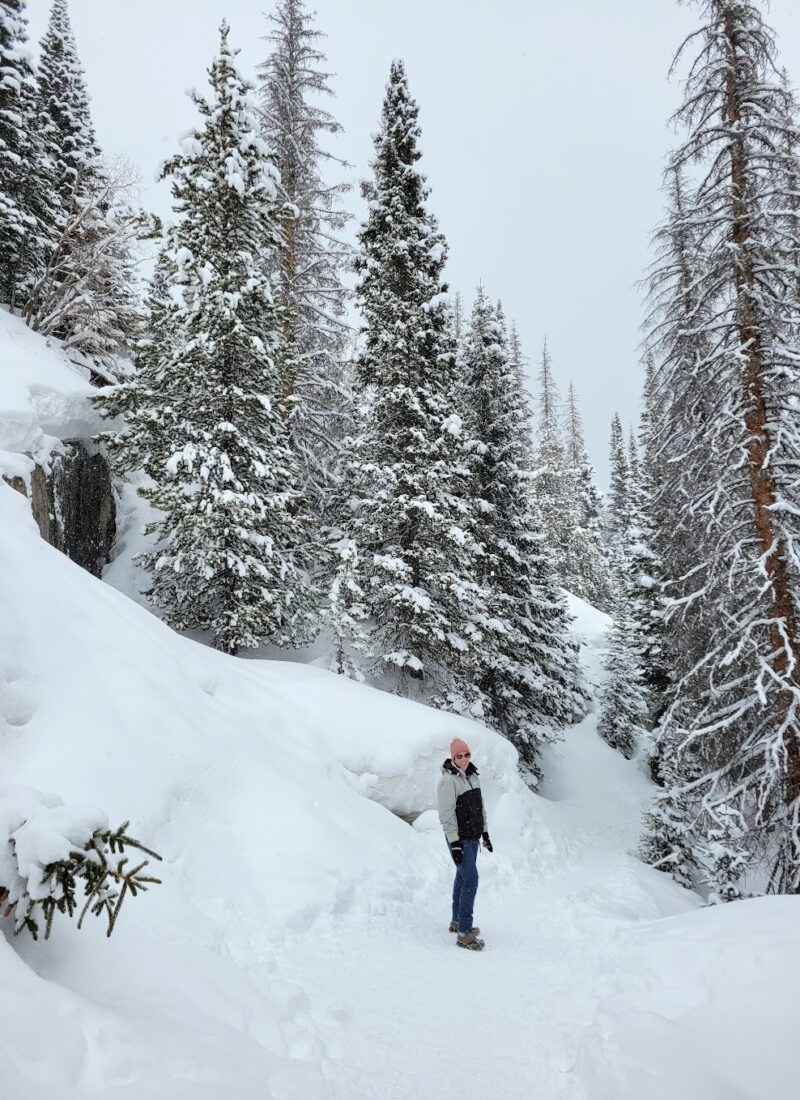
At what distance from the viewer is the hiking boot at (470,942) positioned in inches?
257

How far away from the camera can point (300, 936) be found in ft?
19.0

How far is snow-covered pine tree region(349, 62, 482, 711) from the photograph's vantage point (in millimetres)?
14664

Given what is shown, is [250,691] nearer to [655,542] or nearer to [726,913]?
[726,913]

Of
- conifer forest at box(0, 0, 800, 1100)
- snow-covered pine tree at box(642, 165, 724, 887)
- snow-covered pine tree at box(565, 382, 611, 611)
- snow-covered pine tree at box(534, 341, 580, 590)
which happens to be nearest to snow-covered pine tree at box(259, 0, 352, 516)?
conifer forest at box(0, 0, 800, 1100)

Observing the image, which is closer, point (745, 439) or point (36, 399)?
point (745, 439)

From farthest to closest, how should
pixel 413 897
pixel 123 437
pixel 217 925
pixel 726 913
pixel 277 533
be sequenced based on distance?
pixel 277 533 → pixel 123 437 → pixel 413 897 → pixel 726 913 → pixel 217 925

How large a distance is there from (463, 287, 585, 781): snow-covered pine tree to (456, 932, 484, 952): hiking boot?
1060 cm

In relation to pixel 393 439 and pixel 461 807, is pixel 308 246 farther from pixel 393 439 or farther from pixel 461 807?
pixel 461 807

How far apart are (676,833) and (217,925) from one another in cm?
1291

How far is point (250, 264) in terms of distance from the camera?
43.0 feet

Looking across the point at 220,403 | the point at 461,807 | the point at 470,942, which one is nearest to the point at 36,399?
the point at 220,403

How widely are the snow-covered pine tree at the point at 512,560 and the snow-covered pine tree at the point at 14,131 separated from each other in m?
13.9

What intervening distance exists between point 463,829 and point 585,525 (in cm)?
4694

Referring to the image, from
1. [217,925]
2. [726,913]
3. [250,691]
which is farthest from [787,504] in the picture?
[217,925]
